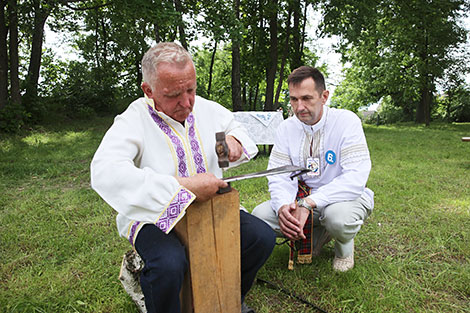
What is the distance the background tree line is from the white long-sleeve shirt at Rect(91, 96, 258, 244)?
6523 mm

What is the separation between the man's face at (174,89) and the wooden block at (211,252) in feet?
1.78

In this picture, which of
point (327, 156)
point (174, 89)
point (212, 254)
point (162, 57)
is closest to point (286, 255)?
point (327, 156)

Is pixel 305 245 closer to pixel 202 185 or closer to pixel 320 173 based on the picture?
pixel 320 173

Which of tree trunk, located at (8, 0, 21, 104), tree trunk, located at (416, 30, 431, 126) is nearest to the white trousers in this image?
tree trunk, located at (8, 0, 21, 104)

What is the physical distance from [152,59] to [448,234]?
129 inches

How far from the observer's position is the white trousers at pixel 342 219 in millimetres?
2430

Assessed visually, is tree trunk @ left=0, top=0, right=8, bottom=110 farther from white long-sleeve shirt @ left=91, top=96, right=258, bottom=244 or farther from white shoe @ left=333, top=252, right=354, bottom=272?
white shoe @ left=333, top=252, right=354, bottom=272

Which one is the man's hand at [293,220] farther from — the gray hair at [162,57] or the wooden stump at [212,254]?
the gray hair at [162,57]

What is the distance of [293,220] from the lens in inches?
93.0

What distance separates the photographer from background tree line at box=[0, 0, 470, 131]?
30.0 ft

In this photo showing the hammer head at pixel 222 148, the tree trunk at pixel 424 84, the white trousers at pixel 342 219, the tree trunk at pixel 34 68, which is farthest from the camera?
the tree trunk at pixel 424 84

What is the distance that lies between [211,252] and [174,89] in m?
0.90

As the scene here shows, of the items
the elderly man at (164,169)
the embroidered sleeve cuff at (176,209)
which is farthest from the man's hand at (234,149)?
the embroidered sleeve cuff at (176,209)

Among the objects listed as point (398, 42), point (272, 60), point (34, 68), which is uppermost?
point (398, 42)
